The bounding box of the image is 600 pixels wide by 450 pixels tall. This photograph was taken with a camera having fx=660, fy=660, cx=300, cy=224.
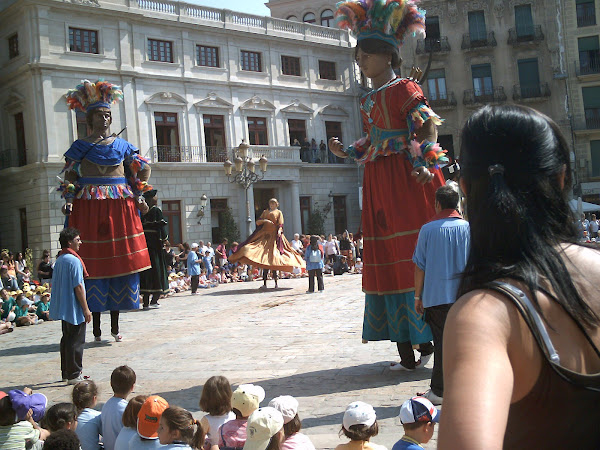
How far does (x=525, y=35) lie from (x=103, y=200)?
122 feet

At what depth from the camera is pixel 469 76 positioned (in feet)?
133

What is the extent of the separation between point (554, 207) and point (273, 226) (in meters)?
15.3

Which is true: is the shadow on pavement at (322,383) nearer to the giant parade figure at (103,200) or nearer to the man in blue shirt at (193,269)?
the giant parade figure at (103,200)

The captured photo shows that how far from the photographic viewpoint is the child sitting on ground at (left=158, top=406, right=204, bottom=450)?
344 cm

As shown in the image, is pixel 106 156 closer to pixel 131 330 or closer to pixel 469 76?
pixel 131 330

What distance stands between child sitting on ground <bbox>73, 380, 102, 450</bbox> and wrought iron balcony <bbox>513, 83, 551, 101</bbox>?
39.2 meters

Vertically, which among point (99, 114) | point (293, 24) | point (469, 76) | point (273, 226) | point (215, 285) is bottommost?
point (215, 285)

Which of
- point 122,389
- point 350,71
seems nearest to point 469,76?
point 350,71

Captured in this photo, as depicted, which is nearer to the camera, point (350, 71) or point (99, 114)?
point (99, 114)

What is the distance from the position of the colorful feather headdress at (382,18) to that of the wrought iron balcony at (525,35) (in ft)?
123

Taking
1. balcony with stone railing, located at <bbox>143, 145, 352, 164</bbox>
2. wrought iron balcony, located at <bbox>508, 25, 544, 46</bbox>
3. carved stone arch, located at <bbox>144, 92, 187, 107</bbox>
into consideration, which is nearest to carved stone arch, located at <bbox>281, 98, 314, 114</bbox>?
balcony with stone railing, located at <bbox>143, 145, 352, 164</bbox>

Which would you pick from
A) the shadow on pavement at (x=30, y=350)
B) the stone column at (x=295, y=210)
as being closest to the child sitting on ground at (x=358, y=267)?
the stone column at (x=295, y=210)

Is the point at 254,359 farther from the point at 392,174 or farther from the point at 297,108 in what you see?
the point at 297,108

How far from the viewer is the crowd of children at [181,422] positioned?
336cm
